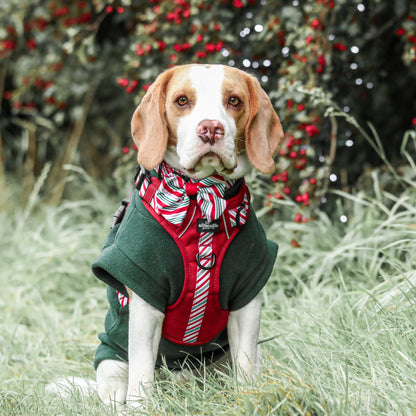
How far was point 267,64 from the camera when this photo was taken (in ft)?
13.5

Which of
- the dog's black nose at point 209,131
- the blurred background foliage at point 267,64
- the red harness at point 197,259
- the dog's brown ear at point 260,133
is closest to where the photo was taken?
the dog's black nose at point 209,131

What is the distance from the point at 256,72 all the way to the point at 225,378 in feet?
7.58

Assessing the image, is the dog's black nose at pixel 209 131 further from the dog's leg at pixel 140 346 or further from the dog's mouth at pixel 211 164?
the dog's leg at pixel 140 346

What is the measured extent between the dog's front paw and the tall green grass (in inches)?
2.9

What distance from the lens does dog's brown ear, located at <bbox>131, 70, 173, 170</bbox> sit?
2441 millimetres

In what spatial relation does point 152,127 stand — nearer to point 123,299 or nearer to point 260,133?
point 260,133

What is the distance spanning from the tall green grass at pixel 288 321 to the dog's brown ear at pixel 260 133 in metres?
0.70

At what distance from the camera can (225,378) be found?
265 cm

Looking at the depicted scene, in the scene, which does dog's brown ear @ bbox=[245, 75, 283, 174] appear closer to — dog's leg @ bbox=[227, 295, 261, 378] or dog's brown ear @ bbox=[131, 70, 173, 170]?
dog's brown ear @ bbox=[131, 70, 173, 170]

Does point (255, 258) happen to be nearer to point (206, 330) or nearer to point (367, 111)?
point (206, 330)

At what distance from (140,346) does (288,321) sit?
92 cm

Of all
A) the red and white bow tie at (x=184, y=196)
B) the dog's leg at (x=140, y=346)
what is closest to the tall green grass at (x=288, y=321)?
the dog's leg at (x=140, y=346)

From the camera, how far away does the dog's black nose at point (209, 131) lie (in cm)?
232

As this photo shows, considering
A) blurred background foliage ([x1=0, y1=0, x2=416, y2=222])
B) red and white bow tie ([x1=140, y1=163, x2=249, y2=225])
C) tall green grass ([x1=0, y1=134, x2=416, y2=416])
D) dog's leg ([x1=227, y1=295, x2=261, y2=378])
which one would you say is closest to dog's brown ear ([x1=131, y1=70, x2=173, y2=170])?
red and white bow tie ([x1=140, y1=163, x2=249, y2=225])
